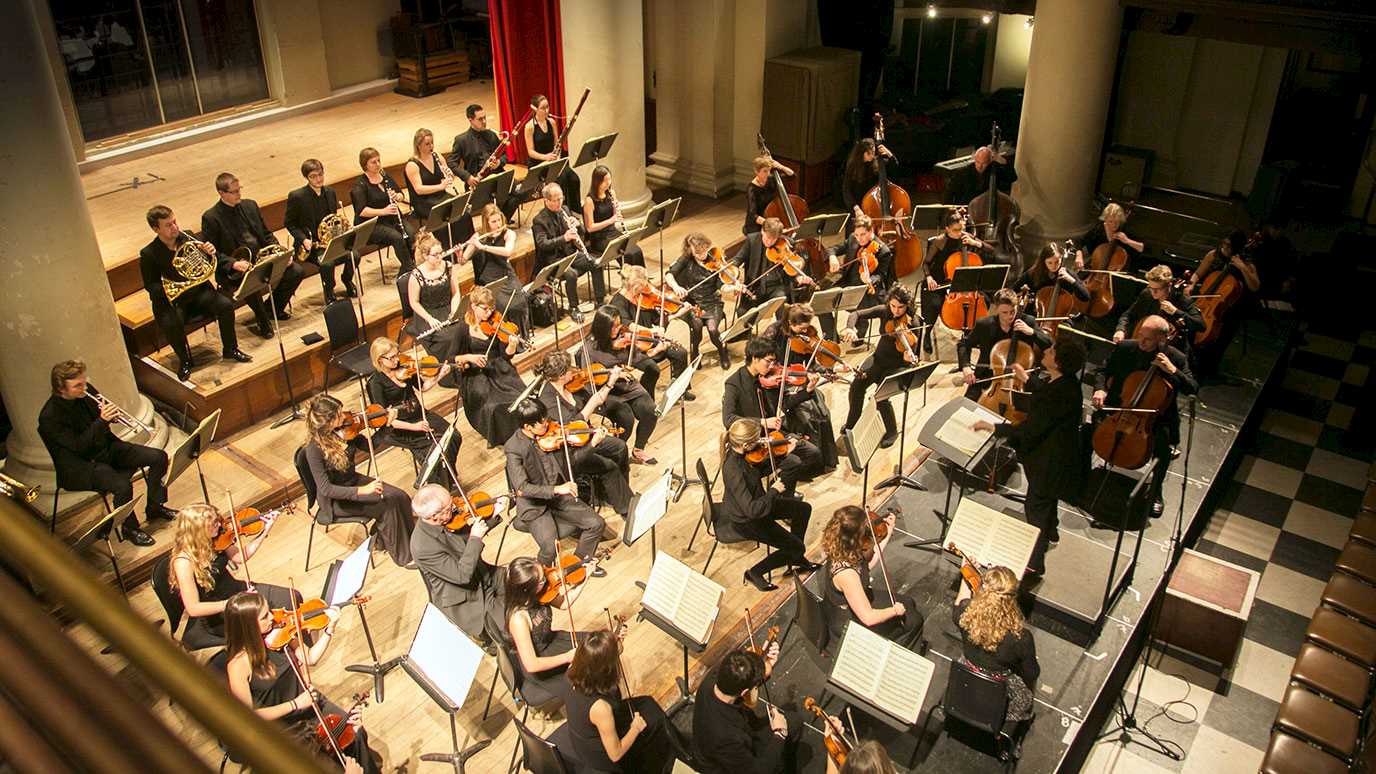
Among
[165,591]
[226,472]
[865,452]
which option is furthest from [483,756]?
[226,472]

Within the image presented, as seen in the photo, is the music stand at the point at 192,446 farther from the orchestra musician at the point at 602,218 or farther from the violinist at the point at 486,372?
the orchestra musician at the point at 602,218

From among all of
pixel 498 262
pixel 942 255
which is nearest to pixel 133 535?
pixel 498 262

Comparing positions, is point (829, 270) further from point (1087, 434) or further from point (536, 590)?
point (536, 590)

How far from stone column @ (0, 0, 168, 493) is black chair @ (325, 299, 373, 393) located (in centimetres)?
132

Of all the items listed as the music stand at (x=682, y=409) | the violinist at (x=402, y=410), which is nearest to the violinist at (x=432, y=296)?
the violinist at (x=402, y=410)

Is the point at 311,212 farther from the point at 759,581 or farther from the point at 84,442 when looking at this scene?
the point at 759,581

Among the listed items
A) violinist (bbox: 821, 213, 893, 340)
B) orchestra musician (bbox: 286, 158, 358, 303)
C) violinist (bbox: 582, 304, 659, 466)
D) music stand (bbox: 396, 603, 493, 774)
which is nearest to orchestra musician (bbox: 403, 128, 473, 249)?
orchestra musician (bbox: 286, 158, 358, 303)

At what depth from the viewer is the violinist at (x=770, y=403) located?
6.54 meters

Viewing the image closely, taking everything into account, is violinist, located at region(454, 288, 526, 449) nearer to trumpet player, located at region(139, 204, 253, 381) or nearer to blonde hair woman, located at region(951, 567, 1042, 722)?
trumpet player, located at region(139, 204, 253, 381)

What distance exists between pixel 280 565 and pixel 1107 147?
992 cm

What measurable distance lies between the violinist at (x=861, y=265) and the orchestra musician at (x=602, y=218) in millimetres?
1619

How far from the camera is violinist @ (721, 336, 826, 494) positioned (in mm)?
6539

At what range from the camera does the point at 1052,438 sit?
616 centimetres

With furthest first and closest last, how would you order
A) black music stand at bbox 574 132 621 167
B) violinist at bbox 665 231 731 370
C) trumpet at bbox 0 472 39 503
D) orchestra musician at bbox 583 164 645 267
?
black music stand at bbox 574 132 621 167, orchestra musician at bbox 583 164 645 267, violinist at bbox 665 231 731 370, trumpet at bbox 0 472 39 503
